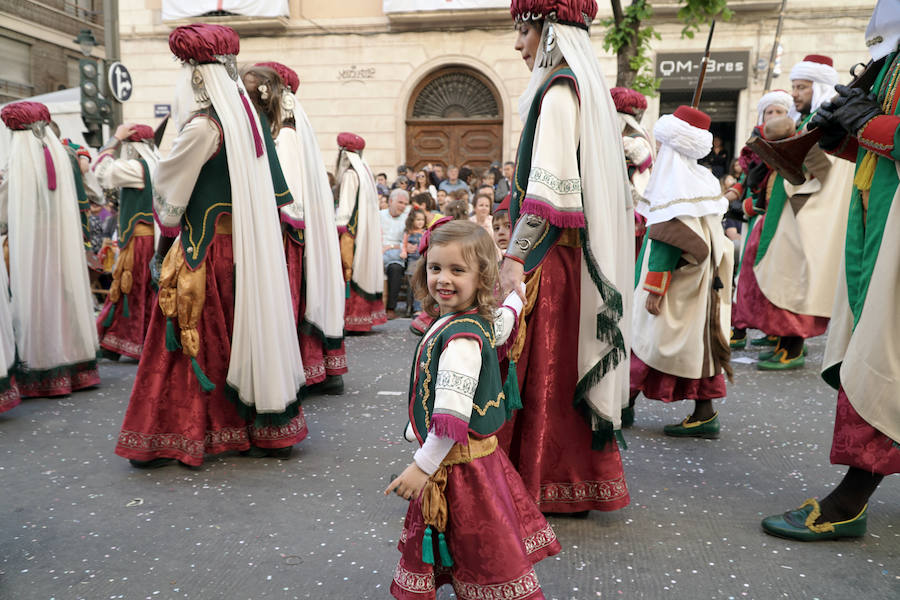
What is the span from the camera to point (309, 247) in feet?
16.8

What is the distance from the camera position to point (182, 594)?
2586 millimetres

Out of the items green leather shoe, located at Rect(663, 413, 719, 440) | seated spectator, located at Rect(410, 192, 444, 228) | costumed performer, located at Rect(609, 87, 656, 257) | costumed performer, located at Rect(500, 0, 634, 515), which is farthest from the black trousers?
costumed performer, located at Rect(500, 0, 634, 515)

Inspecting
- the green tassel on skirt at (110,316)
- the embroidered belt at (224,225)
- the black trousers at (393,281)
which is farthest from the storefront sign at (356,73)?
the embroidered belt at (224,225)

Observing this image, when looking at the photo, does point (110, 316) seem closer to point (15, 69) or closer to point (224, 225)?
point (224, 225)

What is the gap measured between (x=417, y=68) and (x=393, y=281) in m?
7.72

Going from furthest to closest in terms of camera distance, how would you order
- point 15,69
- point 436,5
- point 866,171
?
point 15,69
point 436,5
point 866,171

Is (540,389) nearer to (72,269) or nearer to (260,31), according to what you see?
(72,269)

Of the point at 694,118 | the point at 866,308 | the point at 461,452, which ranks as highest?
the point at 694,118

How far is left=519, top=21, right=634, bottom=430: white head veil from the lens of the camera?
9.60 ft

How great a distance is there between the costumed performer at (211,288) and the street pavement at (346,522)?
0.25 meters

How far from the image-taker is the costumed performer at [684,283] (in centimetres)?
402

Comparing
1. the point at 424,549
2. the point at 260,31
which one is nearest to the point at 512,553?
the point at 424,549

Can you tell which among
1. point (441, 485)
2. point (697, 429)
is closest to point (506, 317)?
point (441, 485)

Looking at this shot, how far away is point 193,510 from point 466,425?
6.11 feet
